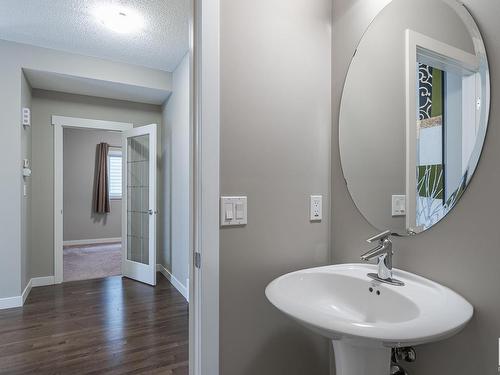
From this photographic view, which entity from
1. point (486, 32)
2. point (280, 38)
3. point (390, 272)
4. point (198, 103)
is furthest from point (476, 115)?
point (198, 103)

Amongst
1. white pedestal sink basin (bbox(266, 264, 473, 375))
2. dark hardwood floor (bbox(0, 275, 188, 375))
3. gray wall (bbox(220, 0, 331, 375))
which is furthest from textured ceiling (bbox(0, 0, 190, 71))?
dark hardwood floor (bbox(0, 275, 188, 375))

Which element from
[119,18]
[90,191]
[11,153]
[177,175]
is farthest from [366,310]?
[90,191]

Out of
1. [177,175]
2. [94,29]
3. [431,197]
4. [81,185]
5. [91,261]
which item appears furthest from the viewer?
[81,185]

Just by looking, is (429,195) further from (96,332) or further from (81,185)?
(81,185)

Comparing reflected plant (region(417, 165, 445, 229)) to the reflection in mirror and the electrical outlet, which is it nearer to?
the reflection in mirror

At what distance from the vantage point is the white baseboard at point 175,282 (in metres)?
3.13

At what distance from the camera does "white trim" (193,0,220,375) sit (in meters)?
1.08

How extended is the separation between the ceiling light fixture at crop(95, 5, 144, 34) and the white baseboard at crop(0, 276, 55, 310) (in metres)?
2.81

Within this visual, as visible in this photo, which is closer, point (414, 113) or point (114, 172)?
point (414, 113)

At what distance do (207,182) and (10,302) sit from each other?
304 centimetres

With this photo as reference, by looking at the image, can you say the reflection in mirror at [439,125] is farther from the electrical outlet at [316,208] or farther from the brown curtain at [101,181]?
the brown curtain at [101,181]

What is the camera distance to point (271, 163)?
1.24 metres

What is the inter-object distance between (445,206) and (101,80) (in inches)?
138

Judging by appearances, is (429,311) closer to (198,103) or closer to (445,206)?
Result: (445,206)
